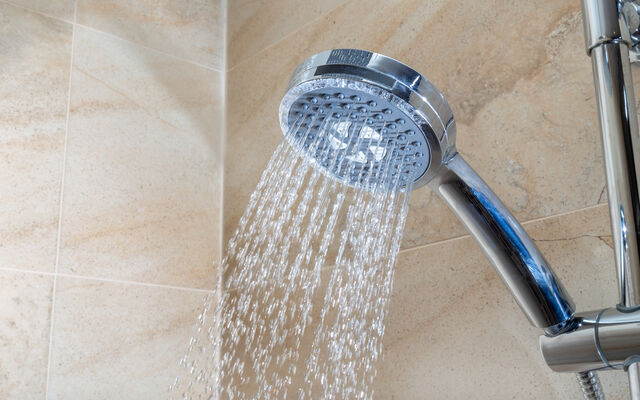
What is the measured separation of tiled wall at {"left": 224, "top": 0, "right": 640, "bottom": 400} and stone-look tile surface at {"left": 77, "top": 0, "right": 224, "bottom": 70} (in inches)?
15.0

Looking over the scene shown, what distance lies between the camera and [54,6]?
3.84ft

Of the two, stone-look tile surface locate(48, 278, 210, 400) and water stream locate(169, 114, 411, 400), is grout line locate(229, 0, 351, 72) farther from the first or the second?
stone-look tile surface locate(48, 278, 210, 400)

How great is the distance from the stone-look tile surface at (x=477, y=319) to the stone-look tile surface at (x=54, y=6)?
680 mm

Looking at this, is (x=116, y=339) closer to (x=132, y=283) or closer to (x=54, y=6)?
(x=132, y=283)

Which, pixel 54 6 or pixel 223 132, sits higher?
pixel 223 132

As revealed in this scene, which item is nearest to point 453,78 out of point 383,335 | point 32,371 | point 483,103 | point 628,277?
point 483,103

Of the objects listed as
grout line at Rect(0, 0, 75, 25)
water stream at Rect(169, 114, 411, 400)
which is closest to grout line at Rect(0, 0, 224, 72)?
grout line at Rect(0, 0, 75, 25)

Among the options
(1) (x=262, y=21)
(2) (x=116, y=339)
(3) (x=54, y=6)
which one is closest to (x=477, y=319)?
(2) (x=116, y=339)

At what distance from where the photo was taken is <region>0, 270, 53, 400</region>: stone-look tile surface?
101 centimetres

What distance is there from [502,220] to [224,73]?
87cm

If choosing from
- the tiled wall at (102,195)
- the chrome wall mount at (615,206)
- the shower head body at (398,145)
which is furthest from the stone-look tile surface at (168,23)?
the chrome wall mount at (615,206)

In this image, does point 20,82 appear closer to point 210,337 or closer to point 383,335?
point 210,337

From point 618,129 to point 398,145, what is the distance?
17 cm

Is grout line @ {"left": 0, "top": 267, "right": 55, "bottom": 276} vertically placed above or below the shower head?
below
